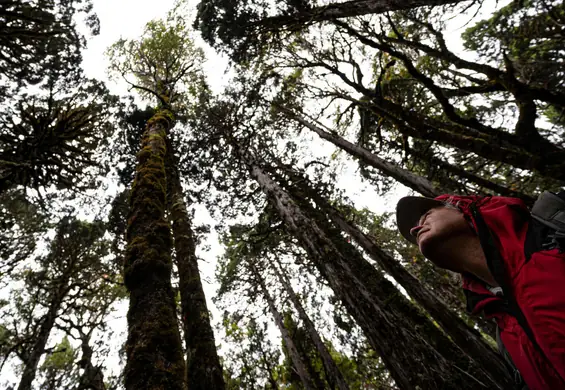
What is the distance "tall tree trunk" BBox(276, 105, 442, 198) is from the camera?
752cm

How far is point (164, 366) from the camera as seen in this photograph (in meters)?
2.21

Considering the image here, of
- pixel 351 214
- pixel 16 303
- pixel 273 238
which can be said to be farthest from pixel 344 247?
pixel 16 303

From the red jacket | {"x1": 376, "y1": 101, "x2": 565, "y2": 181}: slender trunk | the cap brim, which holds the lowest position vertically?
the red jacket

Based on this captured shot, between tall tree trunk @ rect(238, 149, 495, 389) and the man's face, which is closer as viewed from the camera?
the man's face

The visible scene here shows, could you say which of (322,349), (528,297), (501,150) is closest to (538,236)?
(528,297)

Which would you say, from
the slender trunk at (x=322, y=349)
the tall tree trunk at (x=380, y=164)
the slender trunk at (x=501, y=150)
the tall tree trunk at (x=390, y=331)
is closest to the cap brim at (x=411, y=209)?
the tall tree trunk at (x=390, y=331)

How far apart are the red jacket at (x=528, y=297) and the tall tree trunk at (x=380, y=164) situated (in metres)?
5.94

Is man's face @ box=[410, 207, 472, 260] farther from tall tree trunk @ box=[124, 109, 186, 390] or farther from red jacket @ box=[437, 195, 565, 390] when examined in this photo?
tall tree trunk @ box=[124, 109, 186, 390]

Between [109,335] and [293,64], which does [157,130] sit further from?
[109,335]

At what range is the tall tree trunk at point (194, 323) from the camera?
417cm

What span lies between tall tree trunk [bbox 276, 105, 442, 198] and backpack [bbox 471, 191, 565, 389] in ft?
20.0

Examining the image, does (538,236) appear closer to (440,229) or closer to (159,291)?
(440,229)

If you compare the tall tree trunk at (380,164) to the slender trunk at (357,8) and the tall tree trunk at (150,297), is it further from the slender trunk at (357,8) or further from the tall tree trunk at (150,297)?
the tall tree trunk at (150,297)

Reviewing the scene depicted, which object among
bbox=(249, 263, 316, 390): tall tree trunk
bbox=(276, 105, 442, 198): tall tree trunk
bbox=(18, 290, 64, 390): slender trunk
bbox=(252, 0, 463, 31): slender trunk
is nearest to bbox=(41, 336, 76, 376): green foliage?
bbox=(18, 290, 64, 390): slender trunk
